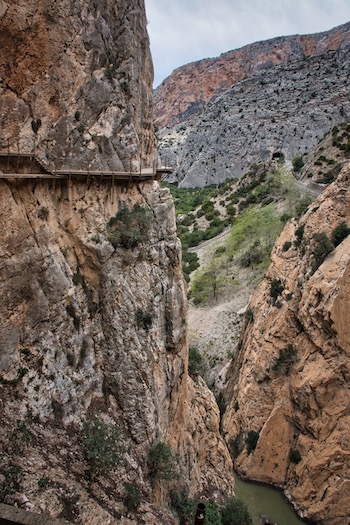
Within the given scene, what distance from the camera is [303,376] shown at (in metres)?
22.8

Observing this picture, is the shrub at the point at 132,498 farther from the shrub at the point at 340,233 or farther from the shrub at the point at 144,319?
the shrub at the point at 340,233

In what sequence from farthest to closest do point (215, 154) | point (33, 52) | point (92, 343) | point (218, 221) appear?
point (215, 154)
point (218, 221)
point (92, 343)
point (33, 52)

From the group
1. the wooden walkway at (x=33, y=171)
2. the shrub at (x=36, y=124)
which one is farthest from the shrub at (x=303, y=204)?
the shrub at (x=36, y=124)

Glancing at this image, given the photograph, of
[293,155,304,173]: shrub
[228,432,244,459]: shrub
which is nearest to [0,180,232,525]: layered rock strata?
[228,432,244,459]: shrub

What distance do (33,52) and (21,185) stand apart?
13.7 ft

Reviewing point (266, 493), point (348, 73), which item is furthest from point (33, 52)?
point (348, 73)

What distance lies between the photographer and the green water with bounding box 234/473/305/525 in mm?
21212

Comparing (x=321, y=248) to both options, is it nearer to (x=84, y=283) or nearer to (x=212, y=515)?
(x=212, y=515)

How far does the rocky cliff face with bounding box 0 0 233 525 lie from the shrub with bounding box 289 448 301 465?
10.2 m

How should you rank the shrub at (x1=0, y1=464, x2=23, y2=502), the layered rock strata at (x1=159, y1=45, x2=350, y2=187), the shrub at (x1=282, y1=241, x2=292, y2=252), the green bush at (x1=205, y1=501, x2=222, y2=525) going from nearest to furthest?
1. the shrub at (x1=0, y1=464, x2=23, y2=502)
2. the green bush at (x1=205, y1=501, x2=222, y2=525)
3. the shrub at (x1=282, y1=241, x2=292, y2=252)
4. the layered rock strata at (x1=159, y1=45, x2=350, y2=187)

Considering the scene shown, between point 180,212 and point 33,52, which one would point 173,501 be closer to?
point 33,52

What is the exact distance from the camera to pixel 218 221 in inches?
2003

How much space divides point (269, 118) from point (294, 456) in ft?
219

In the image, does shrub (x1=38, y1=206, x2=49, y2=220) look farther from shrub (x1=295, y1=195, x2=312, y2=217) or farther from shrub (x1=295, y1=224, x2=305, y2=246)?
shrub (x1=295, y1=195, x2=312, y2=217)
